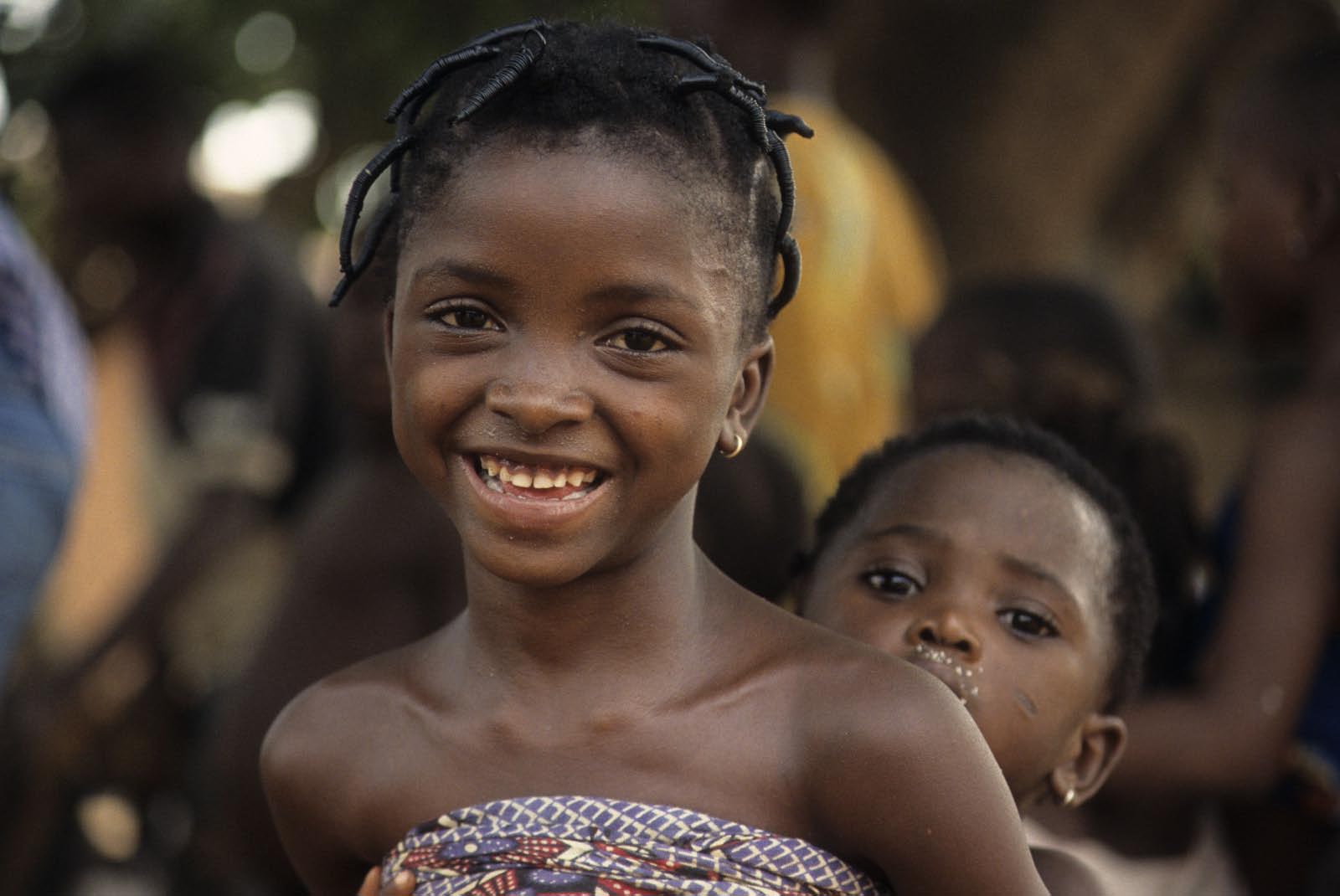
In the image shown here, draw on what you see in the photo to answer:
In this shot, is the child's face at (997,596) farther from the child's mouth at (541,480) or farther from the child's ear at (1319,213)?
the child's ear at (1319,213)

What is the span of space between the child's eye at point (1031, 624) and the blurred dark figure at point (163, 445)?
3.50 m

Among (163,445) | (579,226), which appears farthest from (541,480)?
(163,445)

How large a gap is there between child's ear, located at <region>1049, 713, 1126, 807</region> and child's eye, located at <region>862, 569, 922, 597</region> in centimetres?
30

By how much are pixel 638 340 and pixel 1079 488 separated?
0.76 m

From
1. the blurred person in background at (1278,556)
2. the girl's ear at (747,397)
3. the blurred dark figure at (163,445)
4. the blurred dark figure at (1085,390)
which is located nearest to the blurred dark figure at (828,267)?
the blurred dark figure at (1085,390)

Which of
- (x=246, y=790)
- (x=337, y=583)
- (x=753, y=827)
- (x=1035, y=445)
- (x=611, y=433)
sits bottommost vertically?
(x=246, y=790)

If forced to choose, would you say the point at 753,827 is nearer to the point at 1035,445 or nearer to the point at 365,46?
the point at 1035,445

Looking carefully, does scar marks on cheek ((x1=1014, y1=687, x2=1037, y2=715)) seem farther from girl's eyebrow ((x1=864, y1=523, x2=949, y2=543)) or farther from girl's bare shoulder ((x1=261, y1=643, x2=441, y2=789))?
girl's bare shoulder ((x1=261, y1=643, x2=441, y2=789))

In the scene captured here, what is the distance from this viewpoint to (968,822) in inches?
74.7

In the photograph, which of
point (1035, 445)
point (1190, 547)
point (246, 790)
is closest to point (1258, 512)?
point (1190, 547)

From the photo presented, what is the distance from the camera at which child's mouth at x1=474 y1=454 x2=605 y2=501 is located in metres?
1.92

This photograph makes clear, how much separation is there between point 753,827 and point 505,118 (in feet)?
2.65

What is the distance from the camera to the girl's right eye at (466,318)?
192 cm

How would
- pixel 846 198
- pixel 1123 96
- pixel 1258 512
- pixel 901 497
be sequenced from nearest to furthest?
pixel 901 497 → pixel 1258 512 → pixel 846 198 → pixel 1123 96
